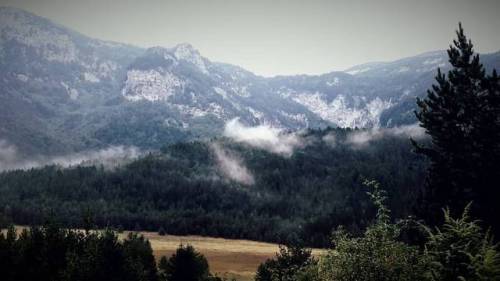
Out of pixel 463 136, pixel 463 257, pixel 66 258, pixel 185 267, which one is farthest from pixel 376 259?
pixel 185 267

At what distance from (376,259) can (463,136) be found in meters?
26.3

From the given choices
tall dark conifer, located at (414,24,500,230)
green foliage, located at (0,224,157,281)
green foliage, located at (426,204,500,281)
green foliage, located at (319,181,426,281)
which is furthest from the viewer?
green foliage, located at (0,224,157,281)

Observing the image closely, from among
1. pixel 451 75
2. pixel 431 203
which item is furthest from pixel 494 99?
pixel 431 203

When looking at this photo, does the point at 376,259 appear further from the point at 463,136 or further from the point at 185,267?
the point at 185,267

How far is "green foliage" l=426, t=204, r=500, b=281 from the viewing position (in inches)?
768

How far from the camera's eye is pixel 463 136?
46594mm

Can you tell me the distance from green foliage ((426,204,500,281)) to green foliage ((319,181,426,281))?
3.60 ft

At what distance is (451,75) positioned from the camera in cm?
4769

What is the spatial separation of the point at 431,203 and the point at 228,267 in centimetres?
14080

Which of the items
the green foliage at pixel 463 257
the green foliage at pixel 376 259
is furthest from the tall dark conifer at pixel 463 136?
the green foliage at pixel 463 257

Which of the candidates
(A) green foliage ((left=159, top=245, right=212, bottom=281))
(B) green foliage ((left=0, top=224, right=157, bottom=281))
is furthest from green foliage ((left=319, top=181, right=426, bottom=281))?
(A) green foliage ((left=159, top=245, right=212, bottom=281))

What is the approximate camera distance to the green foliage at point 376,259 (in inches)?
961

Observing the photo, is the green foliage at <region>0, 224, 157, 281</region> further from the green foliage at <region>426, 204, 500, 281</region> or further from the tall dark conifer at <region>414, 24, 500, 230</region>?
the green foliage at <region>426, 204, 500, 281</region>

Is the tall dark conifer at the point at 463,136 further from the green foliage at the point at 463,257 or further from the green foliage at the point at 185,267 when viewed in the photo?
the green foliage at the point at 185,267
